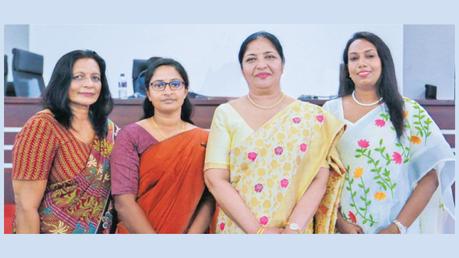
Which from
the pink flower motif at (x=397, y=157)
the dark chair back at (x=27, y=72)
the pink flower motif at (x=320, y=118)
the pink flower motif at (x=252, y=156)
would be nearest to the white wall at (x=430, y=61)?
the pink flower motif at (x=397, y=157)

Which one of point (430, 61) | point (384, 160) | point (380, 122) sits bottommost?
point (384, 160)

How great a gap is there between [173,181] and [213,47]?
0.93m

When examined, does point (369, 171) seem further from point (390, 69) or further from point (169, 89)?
point (169, 89)

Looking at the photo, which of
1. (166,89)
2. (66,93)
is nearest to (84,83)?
(66,93)

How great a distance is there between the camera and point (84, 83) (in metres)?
2.24

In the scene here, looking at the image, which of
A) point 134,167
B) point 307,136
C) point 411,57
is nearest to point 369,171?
point 307,136

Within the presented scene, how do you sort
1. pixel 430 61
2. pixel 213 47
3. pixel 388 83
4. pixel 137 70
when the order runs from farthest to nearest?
1. pixel 430 61
2. pixel 137 70
3. pixel 213 47
4. pixel 388 83

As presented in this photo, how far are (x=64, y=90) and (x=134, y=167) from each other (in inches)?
15.8

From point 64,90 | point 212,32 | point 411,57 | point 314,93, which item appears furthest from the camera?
point 411,57

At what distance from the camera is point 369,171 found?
229cm

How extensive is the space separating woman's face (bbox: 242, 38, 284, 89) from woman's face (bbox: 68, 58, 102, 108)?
23.3 inches

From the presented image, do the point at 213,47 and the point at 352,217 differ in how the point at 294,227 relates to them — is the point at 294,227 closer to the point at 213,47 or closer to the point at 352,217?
the point at 352,217

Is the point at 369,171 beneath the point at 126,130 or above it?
beneath

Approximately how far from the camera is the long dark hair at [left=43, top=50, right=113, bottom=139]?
2.22 meters
